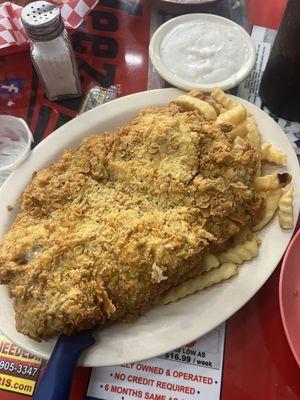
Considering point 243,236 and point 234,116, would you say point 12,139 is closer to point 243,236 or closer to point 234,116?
point 234,116

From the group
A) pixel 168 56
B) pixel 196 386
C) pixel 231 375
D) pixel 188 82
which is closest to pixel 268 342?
pixel 231 375

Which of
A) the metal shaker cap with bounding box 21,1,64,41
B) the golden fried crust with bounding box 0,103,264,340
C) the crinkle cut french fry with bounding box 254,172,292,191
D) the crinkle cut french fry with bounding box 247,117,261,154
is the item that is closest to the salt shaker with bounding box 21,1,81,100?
the metal shaker cap with bounding box 21,1,64,41

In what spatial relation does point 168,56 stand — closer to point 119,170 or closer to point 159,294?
point 119,170

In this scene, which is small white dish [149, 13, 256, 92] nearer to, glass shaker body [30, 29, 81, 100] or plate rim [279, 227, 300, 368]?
glass shaker body [30, 29, 81, 100]

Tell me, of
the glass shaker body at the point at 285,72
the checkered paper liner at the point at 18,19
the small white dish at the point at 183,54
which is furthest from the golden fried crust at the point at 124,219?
the checkered paper liner at the point at 18,19

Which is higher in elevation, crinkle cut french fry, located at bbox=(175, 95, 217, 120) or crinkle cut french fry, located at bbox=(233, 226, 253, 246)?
crinkle cut french fry, located at bbox=(175, 95, 217, 120)

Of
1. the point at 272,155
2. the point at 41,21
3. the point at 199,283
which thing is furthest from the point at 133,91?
the point at 199,283
